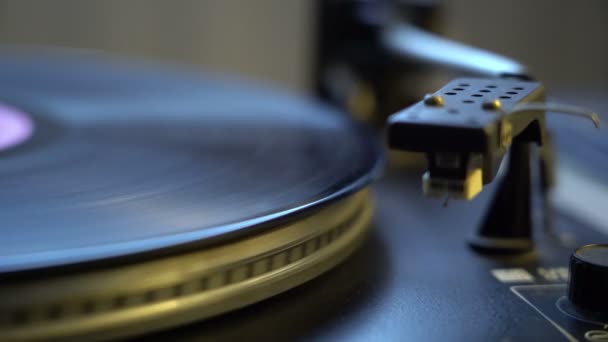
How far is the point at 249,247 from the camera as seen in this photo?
1.84 ft

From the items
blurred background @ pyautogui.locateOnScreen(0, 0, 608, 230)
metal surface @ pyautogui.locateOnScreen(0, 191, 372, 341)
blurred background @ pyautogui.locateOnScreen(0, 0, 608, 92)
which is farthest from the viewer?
blurred background @ pyautogui.locateOnScreen(0, 0, 608, 92)

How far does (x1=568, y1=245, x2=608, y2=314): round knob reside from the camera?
57cm

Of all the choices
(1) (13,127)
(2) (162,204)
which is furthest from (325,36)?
(2) (162,204)

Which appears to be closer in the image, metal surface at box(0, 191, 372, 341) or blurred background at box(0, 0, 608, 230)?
metal surface at box(0, 191, 372, 341)

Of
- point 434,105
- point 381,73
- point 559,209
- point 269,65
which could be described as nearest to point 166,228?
Answer: point 434,105

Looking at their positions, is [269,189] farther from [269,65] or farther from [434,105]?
[269,65]

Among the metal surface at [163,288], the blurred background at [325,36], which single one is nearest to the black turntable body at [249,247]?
the metal surface at [163,288]

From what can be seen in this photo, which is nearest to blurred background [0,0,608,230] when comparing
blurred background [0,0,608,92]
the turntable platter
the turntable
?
blurred background [0,0,608,92]

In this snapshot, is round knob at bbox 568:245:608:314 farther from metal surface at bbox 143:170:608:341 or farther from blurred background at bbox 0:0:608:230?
blurred background at bbox 0:0:608:230

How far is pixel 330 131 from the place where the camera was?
0.88 metres

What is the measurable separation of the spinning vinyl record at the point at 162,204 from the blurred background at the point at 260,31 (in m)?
0.67

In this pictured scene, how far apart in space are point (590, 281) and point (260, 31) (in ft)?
4.19

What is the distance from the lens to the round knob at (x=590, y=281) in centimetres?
57

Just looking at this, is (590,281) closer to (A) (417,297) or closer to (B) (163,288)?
(A) (417,297)
